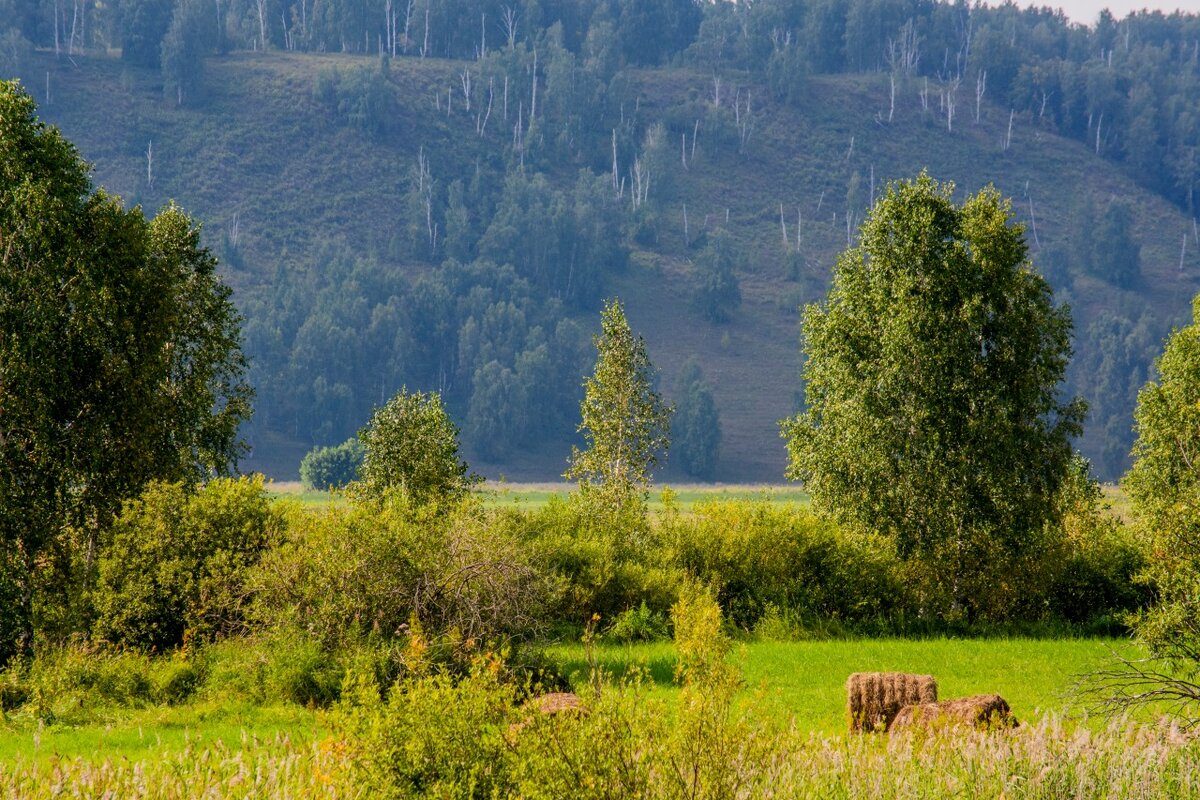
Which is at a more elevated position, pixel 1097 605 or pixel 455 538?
pixel 455 538

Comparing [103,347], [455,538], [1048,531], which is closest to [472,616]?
[455,538]

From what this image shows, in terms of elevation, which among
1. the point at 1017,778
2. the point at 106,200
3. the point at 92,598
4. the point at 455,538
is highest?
the point at 106,200

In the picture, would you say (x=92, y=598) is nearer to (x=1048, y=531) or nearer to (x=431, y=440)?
(x=431, y=440)

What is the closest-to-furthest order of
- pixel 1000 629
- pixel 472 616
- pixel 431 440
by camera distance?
1. pixel 472 616
2. pixel 1000 629
3. pixel 431 440

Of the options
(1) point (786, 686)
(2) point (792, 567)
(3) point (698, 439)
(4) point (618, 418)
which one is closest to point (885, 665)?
(1) point (786, 686)

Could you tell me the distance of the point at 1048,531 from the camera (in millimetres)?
37438

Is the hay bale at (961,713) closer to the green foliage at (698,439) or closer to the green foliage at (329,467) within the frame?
the green foliage at (329,467)

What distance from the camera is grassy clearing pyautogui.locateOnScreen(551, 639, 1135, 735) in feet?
79.4

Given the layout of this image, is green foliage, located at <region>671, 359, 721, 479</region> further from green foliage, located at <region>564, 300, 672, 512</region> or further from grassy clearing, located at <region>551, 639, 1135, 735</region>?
grassy clearing, located at <region>551, 639, 1135, 735</region>

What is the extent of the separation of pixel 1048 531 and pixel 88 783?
3196 cm

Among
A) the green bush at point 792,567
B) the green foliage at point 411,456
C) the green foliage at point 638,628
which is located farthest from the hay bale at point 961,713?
the green foliage at point 411,456

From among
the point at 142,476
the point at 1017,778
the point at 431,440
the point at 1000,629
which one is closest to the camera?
the point at 1017,778

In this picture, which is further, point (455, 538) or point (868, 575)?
point (868, 575)

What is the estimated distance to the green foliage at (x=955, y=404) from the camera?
36.2 meters
